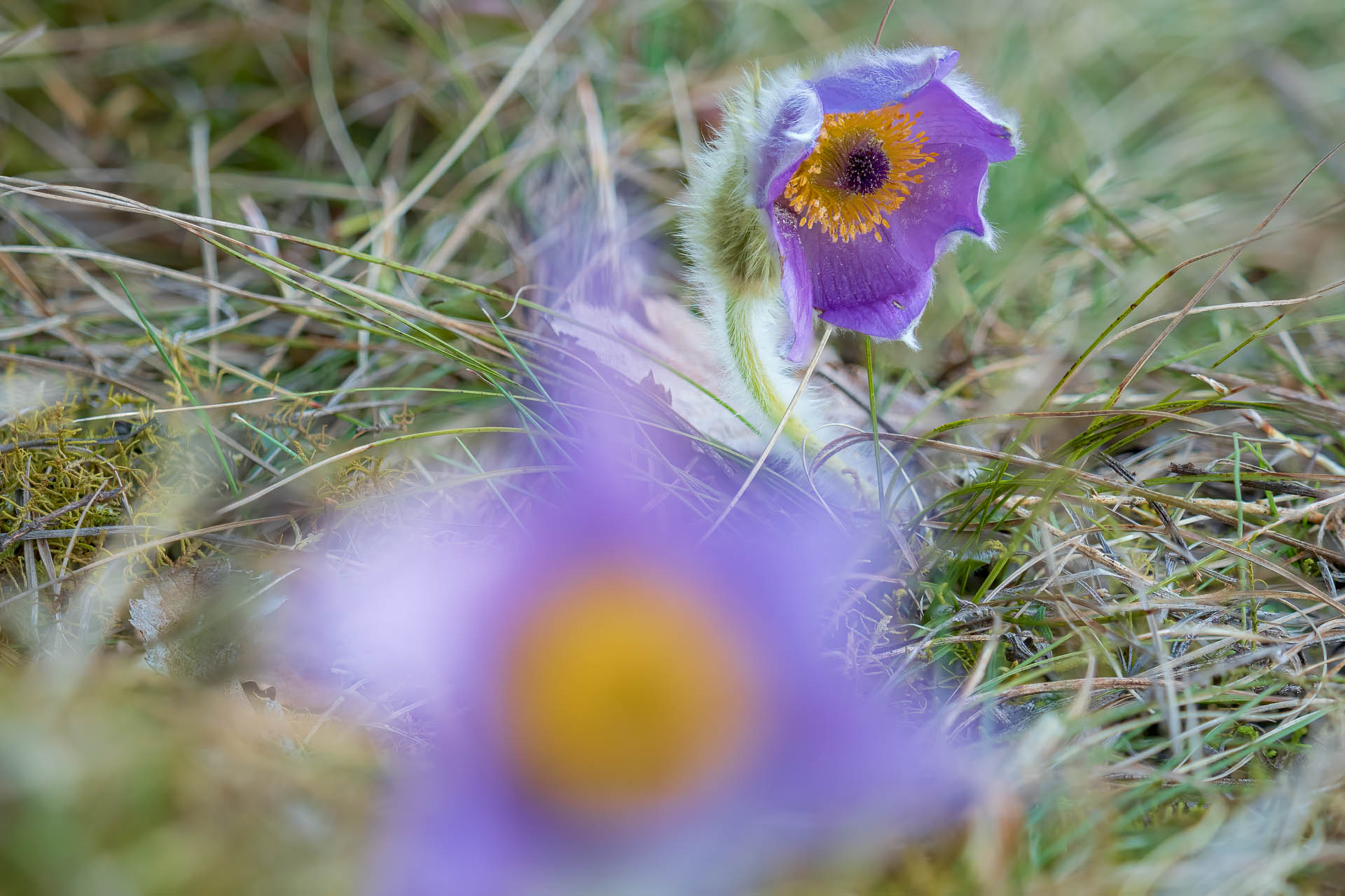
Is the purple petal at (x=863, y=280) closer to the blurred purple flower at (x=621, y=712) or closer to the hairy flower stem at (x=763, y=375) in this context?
the hairy flower stem at (x=763, y=375)

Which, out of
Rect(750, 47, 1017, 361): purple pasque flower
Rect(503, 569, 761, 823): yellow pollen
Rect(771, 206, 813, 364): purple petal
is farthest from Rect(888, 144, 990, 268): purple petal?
Rect(503, 569, 761, 823): yellow pollen

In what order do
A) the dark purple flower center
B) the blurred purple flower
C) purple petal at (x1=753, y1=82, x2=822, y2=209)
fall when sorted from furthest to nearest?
the dark purple flower center, purple petal at (x1=753, y1=82, x2=822, y2=209), the blurred purple flower

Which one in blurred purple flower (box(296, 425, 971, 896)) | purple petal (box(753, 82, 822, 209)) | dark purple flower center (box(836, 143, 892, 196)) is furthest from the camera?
dark purple flower center (box(836, 143, 892, 196))

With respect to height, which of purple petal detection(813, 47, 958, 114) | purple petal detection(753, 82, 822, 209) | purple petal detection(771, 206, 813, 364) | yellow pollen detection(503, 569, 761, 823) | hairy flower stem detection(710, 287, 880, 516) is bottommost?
yellow pollen detection(503, 569, 761, 823)

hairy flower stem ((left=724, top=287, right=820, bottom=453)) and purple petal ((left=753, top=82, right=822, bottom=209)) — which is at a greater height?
purple petal ((left=753, top=82, right=822, bottom=209))

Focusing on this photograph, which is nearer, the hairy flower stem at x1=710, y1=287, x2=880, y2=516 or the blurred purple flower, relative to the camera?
the blurred purple flower

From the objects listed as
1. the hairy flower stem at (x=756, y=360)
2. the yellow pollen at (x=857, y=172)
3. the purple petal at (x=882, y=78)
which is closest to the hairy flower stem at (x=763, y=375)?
the hairy flower stem at (x=756, y=360)

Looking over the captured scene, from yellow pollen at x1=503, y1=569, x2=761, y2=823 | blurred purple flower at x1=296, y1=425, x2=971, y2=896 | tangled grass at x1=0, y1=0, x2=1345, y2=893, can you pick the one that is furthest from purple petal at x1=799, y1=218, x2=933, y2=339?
yellow pollen at x1=503, y1=569, x2=761, y2=823

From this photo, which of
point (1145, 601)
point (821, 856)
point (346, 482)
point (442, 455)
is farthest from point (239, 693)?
point (1145, 601)

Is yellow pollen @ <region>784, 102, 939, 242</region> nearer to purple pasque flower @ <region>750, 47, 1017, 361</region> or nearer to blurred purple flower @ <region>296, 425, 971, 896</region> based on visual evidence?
purple pasque flower @ <region>750, 47, 1017, 361</region>
